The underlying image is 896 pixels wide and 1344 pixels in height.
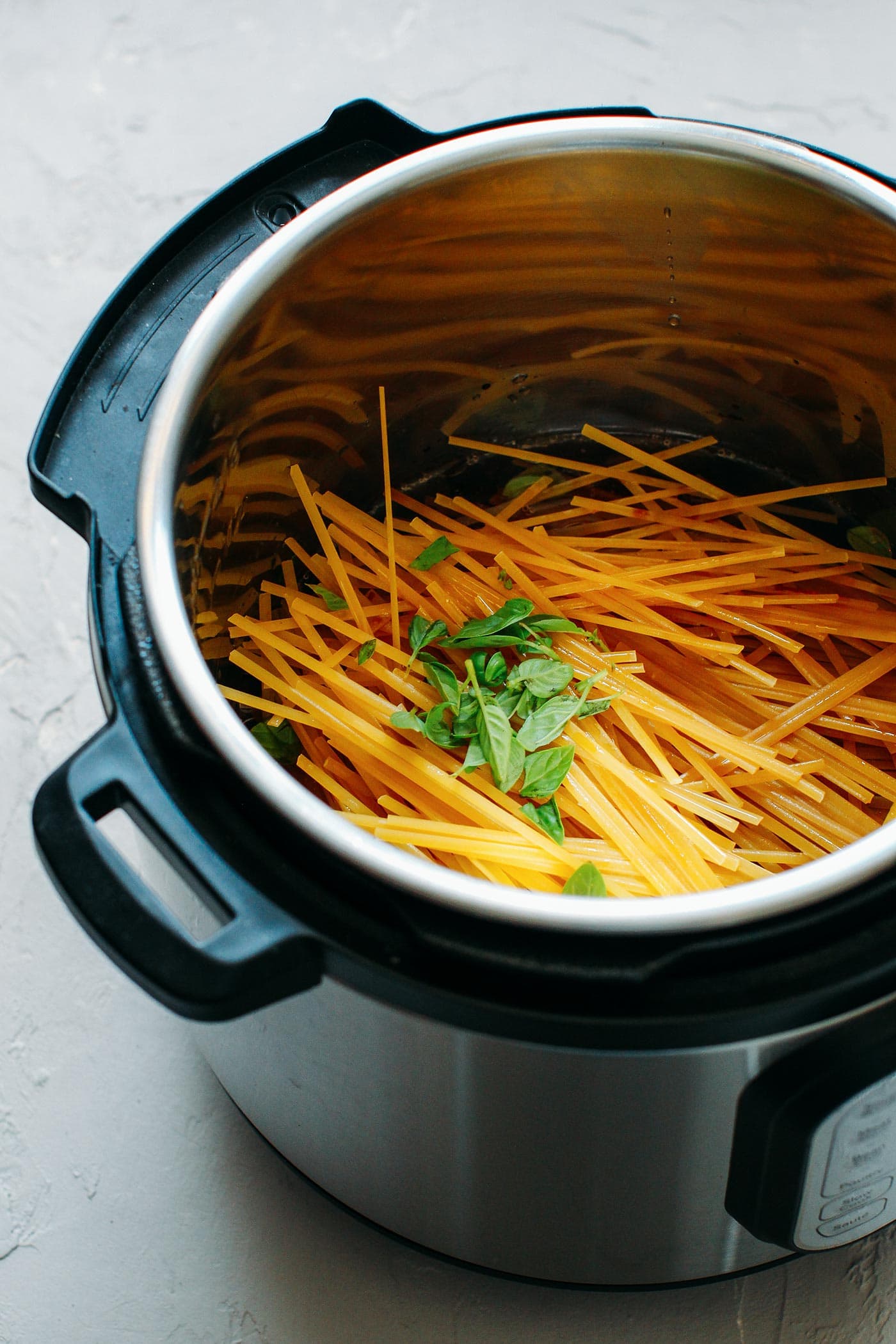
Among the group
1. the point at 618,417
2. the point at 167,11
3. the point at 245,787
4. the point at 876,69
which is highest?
the point at 167,11

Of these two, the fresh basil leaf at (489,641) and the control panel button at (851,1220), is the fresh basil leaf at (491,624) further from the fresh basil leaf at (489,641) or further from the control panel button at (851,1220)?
the control panel button at (851,1220)

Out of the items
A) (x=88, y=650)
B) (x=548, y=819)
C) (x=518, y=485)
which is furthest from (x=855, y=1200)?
(x=88, y=650)

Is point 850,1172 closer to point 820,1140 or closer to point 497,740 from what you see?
point 820,1140

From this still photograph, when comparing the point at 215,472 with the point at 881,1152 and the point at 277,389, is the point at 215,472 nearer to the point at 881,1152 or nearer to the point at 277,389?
the point at 277,389

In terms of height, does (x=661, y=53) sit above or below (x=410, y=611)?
above

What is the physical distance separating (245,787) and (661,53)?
5.47ft

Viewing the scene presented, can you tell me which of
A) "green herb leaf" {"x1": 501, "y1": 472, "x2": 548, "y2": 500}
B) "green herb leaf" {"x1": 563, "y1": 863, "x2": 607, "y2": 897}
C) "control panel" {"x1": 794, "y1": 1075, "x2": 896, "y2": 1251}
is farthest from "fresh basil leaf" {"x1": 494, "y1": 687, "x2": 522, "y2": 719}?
"control panel" {"x1": 794, "y1": 1075, "x2": 896, "y2": 1251}

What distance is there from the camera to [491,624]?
1.24m

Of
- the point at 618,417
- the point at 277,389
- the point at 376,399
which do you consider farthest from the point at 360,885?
the point at 618,417

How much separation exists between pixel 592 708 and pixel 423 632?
7.1 inches

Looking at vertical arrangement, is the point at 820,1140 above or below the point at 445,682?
below

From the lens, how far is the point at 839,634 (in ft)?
4.17

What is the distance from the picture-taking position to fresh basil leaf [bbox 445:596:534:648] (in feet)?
4.03

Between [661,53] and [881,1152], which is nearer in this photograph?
[881,1152]
